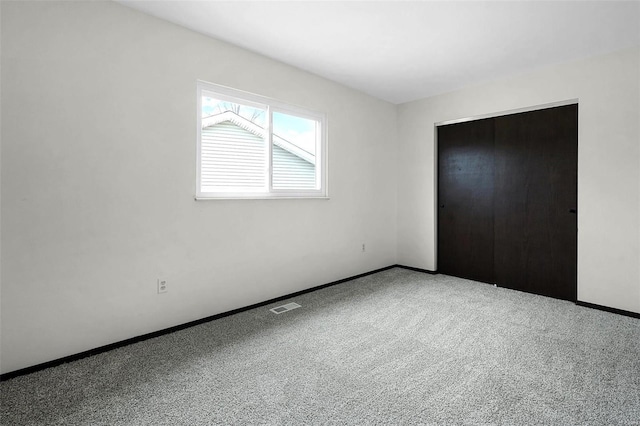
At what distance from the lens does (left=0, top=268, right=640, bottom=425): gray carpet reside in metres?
1.64

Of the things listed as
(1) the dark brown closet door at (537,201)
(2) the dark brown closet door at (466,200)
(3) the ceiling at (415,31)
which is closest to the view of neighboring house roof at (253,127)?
(3) the ceiling at (415,31)

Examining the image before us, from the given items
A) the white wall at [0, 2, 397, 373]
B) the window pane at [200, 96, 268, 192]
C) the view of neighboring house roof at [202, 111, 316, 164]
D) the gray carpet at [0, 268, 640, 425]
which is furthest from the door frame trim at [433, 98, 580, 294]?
the window pane at [200, 96, 268, 192]

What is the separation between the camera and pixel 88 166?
222 centimetres

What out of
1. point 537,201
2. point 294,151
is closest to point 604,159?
point 537,201

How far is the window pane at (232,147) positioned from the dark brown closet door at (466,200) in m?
2.60

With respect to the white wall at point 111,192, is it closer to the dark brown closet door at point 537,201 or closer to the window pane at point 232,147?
the window pane at point 232,147

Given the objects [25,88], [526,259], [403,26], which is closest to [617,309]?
[526,259]

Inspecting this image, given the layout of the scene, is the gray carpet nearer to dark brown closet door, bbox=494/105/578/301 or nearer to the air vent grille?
the air vent grille

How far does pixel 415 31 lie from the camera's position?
273cm

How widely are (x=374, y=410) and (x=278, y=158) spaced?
2.54 metres

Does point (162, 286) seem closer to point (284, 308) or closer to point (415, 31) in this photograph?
point (284, 308)

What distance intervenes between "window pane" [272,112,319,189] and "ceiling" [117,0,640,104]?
617mm

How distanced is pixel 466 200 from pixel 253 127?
291cm

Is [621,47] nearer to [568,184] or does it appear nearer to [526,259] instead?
[568,184]
